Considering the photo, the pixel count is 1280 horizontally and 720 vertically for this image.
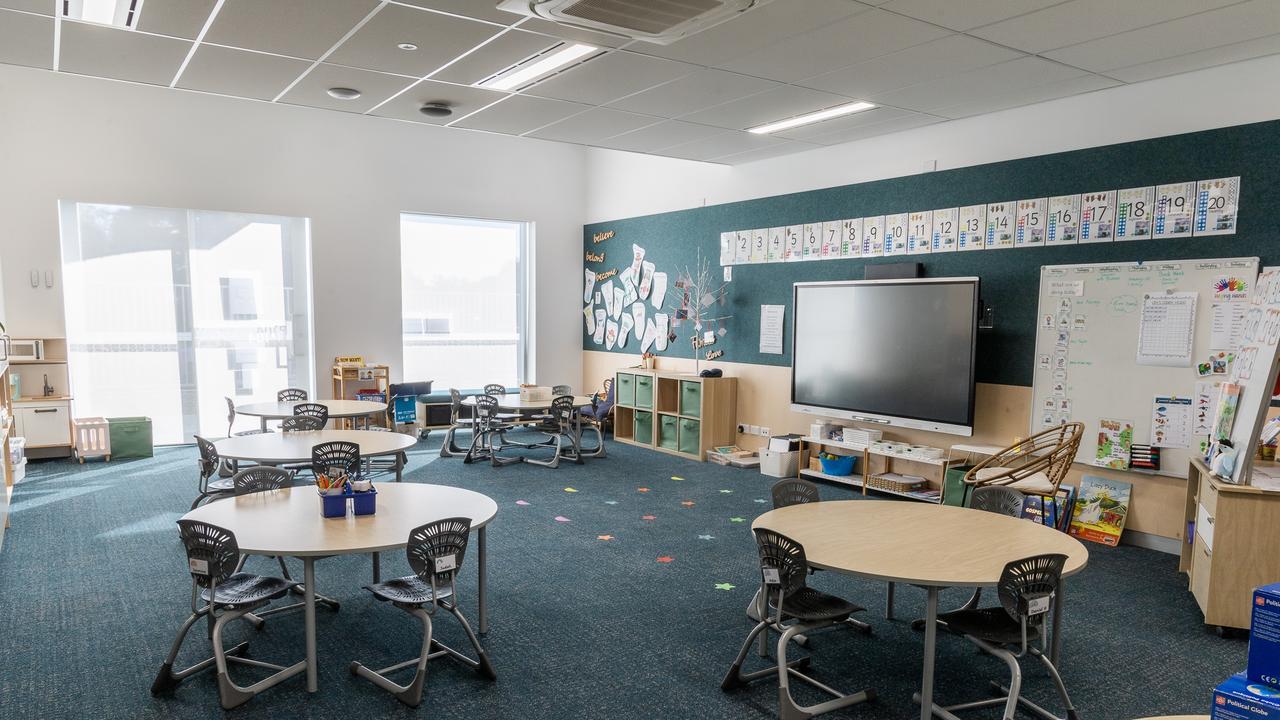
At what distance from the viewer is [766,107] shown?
6266 mm

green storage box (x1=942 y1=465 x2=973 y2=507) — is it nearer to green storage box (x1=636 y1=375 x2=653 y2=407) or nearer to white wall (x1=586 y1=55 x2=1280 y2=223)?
white wall (x1=586 y1=55 x2=1280 y2=223)

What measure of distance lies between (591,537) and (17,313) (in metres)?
6.98

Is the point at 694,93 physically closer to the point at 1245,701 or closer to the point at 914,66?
the point at 914,66

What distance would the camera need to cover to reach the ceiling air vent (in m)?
3.86

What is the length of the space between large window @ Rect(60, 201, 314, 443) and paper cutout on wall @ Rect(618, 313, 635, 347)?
4.13 m

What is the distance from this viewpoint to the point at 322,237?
992cm

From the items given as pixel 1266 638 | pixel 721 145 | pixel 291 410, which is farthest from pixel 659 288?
pixel 1266 638

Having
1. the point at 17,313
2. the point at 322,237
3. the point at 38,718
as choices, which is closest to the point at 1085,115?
the point at 38,718

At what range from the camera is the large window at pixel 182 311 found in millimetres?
8797

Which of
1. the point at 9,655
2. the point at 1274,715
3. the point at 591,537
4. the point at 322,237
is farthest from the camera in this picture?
the point at 322,237

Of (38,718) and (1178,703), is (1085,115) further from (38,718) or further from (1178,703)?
(38,718)

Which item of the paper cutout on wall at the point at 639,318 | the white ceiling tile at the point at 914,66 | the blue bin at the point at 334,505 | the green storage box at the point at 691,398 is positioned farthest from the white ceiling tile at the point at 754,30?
the paper cutout on wall at the point at 639,318

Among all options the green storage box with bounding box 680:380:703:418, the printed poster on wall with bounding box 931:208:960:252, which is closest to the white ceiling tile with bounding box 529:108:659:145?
the printed poster on wall with bounding box 931:208:960:252

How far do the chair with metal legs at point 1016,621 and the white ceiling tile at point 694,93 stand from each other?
3.67m
